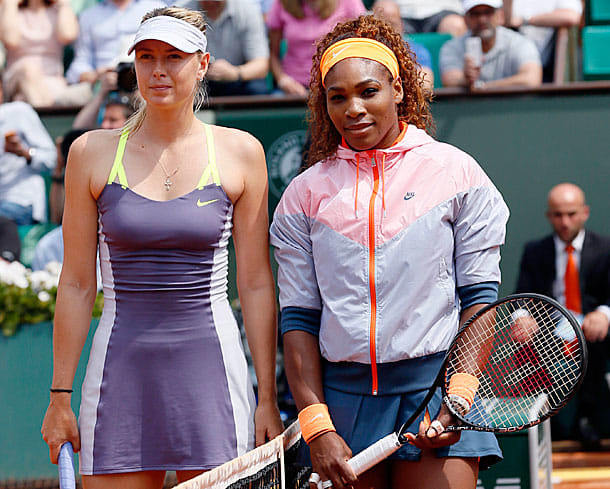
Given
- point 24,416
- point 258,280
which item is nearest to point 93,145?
point 258,280

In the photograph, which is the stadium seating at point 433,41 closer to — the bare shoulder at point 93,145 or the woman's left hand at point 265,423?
the bare shoulder at point 93,145

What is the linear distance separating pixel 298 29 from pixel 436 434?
4.76 m

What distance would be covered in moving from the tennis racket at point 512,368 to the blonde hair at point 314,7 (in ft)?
14.2

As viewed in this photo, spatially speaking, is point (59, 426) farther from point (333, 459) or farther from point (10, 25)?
point (10, 25)

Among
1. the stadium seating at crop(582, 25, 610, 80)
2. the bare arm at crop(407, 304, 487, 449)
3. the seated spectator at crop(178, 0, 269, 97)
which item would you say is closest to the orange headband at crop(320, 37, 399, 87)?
the bare arm at crop(407, 304, 487, 449)

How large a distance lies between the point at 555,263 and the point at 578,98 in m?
1.08

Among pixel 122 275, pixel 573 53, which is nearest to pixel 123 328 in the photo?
pixel 122 275

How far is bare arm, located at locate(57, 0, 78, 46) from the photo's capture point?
23.3 feet

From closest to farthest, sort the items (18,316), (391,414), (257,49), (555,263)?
1. (391,414)
2. (18,316)
3. (555,263)
4. (257,49)

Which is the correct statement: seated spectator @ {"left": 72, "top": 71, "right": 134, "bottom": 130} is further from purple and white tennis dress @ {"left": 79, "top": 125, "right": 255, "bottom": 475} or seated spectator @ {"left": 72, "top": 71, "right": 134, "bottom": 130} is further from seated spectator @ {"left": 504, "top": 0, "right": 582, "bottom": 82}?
purple and white tennis dress @ {"left": 79, "top": 125, "right": 255, "bottom": 475}

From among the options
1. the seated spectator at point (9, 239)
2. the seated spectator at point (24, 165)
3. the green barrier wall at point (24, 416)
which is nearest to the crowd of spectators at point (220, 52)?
the seated spectator at point (24, 165)

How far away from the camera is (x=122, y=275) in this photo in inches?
93.6

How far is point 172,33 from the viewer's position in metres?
2.35

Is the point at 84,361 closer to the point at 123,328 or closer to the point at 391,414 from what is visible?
the point at 123,328
